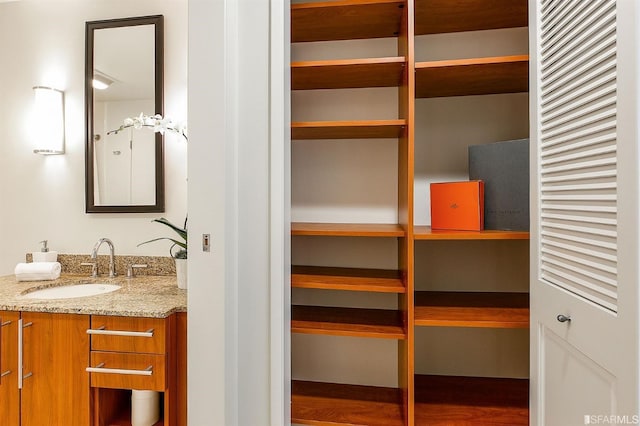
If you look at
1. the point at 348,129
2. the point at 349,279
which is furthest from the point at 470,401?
the point at 348,129

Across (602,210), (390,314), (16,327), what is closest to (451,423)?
(390,314)

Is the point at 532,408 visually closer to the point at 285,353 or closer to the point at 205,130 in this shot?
the point at 285,353

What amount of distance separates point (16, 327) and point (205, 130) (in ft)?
3.59

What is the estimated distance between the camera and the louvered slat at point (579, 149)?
36.0 inches

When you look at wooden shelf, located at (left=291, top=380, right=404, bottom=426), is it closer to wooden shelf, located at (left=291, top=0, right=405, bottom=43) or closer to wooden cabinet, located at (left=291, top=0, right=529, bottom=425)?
wooden cabinet, located at (left=291, top=0, right=529, bottom=425)

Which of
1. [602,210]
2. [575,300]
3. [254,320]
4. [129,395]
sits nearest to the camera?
[602,210]

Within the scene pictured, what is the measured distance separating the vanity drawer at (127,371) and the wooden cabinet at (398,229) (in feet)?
1.71

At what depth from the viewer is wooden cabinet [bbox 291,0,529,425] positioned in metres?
1.43

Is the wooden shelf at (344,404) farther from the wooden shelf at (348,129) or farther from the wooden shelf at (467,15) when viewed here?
the wooden shelf at (467,15)

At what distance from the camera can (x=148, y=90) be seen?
2.00 metres

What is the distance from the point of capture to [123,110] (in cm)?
203

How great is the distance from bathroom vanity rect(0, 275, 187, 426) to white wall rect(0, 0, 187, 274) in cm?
63

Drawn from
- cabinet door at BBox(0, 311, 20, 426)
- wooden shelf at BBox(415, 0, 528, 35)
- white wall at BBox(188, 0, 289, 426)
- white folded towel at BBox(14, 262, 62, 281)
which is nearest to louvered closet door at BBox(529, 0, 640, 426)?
wooden shelf at BBox(415, 0, 528, 35)

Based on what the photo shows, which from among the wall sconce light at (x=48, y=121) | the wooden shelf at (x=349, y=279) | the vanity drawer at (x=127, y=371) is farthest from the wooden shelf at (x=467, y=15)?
the wall sconce light at (x=48, y=121)
